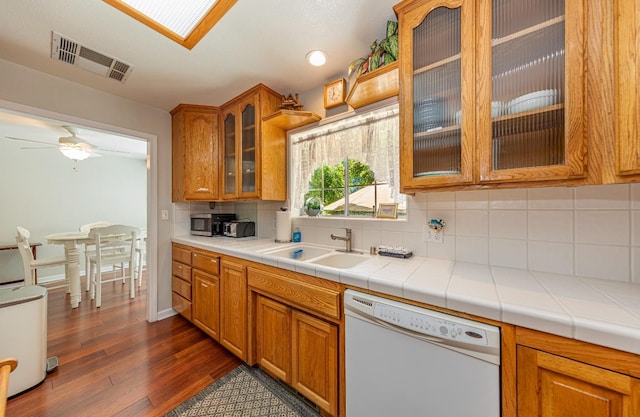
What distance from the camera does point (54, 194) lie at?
12.8 ft

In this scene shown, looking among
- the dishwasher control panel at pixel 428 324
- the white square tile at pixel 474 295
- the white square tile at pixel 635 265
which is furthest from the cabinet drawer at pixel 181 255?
the white square tile at pixel 635 265

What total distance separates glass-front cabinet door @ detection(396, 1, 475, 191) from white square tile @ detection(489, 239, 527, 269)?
1.59ft

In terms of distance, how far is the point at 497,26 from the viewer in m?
1.01

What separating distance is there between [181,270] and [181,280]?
10 centimetres

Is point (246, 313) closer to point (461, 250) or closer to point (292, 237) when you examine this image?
point (292, 237)

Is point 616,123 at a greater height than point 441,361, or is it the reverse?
point 616,123

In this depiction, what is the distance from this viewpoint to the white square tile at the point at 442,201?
141 cm

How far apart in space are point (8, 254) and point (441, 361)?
5.81m

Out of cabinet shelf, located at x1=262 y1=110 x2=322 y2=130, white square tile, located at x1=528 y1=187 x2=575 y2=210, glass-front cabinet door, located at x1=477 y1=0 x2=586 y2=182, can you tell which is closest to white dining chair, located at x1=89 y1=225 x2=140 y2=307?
cabinet shelf, located at x1=262 y1=110 x2=322 y2=130

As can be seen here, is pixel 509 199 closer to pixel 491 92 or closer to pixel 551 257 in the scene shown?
pixel 551 257

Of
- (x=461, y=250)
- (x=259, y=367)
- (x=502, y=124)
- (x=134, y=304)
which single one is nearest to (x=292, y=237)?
(x=259, y=367)

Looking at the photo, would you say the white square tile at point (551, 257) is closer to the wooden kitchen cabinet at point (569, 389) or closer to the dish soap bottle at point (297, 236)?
the wooden kitchen cabinet at point (569, 389)

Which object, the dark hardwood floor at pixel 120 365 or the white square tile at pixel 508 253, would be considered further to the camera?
the dark hardwood floor at pixel 120 365

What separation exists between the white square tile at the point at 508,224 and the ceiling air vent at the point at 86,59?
2.70m
